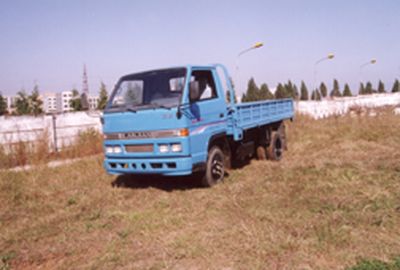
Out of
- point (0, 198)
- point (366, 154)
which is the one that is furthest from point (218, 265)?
point (366, 154)

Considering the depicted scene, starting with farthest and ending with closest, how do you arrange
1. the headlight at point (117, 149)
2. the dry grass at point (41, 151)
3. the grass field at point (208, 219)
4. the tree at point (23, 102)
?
the tree at point (23, 102) → the dry grass at point (41, 151) → the headlight at point (117, 149) → the grass field at point (208, 219)

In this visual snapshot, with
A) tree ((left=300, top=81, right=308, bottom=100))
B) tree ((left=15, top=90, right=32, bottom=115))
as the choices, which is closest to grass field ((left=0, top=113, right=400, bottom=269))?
tree ((left=15, top=90, right=32, bottom=115))

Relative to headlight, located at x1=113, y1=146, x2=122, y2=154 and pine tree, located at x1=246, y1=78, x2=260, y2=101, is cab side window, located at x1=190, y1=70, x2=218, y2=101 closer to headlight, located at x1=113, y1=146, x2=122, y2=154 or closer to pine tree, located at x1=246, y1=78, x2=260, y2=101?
headlight, located at x1=113, y1=146, x2=122, y2=154

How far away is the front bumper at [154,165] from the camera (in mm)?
5656

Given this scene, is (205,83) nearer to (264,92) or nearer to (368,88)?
(264,92)

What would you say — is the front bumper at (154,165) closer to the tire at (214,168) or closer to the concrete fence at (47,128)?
the tire at (214,168)

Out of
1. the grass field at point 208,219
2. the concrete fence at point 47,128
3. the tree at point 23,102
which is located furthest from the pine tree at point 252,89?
the grass field at point 208,219

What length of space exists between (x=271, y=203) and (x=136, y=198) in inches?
91.3

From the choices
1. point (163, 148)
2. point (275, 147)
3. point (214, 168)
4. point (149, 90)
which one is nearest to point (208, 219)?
point (163, 148)

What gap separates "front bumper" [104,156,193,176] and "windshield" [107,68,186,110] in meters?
0.91

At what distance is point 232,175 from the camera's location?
7.37 meters

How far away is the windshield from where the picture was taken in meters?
5.87

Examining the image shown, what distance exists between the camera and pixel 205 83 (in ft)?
21.4

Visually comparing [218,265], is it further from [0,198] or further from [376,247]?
[0,198]
